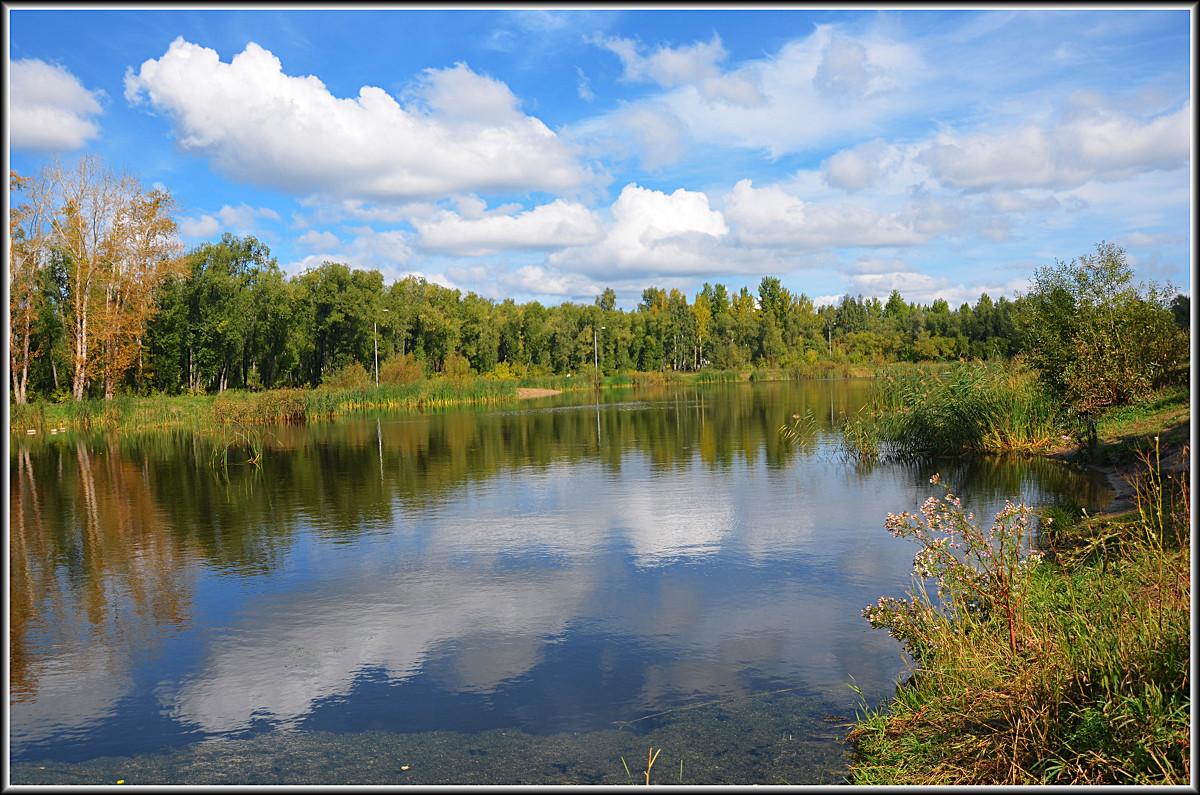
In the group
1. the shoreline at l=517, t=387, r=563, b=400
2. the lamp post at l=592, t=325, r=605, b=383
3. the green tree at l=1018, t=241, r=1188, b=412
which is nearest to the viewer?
the green tree at l=1018, t=241, r=1188, b=412

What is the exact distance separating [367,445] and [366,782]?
22752mm

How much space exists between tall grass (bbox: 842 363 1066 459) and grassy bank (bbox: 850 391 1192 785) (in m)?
13.9

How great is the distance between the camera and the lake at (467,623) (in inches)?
234

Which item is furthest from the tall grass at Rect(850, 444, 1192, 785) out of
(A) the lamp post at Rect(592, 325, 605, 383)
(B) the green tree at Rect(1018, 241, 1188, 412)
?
(A) the lamp post at Rect(592, 325, 605, 383)

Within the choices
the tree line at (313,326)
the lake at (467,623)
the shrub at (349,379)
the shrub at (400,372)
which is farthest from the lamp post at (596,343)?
the lake at (467,623)

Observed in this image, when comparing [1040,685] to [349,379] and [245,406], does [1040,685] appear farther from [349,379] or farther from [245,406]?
[349,379]

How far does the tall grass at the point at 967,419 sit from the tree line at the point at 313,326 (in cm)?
238

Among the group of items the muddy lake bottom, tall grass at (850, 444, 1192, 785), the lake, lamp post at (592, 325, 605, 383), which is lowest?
the muddy lake bottom

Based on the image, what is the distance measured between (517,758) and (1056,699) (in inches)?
136

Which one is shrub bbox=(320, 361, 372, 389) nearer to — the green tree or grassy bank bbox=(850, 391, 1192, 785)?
the green tree

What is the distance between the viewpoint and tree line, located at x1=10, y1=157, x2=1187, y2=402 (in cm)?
4300

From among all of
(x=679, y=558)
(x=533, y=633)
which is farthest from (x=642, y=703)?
(x=679, y=558)

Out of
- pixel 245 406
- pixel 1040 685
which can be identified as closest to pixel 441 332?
pixel 245 406

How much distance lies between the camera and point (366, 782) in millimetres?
5539
